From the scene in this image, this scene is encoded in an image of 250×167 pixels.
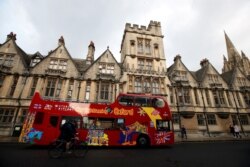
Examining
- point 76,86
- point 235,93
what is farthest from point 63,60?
point 235,93

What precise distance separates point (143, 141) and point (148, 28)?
23514mm

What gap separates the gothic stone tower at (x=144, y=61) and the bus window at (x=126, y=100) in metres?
8.38

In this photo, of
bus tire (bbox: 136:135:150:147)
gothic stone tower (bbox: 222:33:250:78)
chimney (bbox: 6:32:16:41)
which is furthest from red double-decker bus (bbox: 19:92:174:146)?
gothic stone tower (bbox: 222:33:250:78)

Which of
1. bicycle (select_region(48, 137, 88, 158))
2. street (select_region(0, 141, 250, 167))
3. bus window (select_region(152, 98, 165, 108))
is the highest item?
bus window (select_region(152, 98, 165, 108))

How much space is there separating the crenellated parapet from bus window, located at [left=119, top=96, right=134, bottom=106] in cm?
1786

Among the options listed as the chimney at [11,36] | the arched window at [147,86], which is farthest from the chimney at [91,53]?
the chimney at [11,36]

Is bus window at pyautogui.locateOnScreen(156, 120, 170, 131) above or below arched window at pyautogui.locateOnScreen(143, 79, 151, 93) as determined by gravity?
below

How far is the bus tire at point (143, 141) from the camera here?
1103cm

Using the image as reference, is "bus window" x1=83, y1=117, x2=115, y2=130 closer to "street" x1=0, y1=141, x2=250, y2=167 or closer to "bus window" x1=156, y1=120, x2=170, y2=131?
"street" x1=0, y1=141, x2=250, y2=167

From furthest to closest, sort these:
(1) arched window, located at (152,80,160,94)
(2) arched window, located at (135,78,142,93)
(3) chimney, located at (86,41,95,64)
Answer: (3) chimney, located at (86,41,95,64) < (1) arched window, located at (152,80,160,94) < (2) arched window, located at (135,78,142,93)

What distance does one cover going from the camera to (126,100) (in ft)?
38.6

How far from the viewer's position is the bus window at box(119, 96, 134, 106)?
1165 cm

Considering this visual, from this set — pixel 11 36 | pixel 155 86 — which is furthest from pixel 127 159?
pixel 11 36

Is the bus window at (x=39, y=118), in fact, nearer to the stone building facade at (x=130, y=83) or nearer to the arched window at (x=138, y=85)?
the stone building facade at (x=130, y=83)
